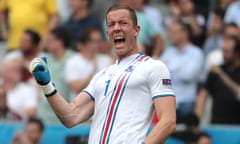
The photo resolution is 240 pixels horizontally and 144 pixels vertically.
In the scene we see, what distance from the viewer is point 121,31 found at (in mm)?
6941

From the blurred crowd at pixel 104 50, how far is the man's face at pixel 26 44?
1 centimetres

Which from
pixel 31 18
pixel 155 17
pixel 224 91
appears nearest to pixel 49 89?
pixel 224 91

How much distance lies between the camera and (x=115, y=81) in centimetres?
698

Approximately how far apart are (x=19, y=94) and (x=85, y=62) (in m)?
0.97

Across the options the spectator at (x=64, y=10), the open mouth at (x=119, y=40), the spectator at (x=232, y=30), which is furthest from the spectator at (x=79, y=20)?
the open mouth at (x=119, y=40)

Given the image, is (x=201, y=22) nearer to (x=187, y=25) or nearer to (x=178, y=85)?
(x=187, y=25)

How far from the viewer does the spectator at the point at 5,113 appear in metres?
11.9

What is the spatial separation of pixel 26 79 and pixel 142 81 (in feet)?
17.8

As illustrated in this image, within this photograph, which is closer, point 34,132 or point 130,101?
point 130,101

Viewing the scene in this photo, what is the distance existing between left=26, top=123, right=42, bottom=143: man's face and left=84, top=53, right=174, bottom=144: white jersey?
3889 millimetres

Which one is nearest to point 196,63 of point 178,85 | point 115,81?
point 178,85

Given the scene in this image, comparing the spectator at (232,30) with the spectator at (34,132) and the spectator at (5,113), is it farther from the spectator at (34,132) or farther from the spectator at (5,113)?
the spectator at (5,113)

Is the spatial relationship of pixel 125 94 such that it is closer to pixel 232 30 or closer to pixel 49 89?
pixel 49 89

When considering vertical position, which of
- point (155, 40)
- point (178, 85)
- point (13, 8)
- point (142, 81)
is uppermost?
point (13, 8)
